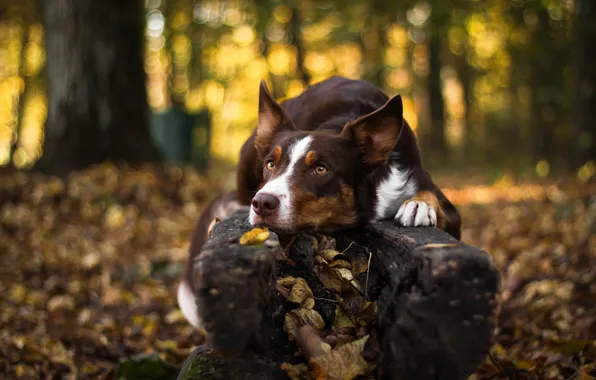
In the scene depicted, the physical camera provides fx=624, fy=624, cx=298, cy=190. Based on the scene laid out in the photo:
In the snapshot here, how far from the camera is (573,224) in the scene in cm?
695

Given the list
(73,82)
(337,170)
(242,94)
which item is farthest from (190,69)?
(337,170)

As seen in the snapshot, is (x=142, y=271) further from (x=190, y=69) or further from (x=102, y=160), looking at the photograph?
(x=190, y=69)

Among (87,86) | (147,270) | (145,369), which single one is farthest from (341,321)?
(87,86)

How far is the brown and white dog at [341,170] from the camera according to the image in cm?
301

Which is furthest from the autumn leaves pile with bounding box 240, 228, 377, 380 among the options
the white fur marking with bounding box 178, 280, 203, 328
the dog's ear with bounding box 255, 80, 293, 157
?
the white fur marking with bounding box 178, 280, 203, 328

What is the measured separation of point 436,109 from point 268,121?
19.2 m

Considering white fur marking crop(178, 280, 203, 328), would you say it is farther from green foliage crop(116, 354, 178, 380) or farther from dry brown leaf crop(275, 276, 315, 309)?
dry brown leaf crop(275, 276, 315, 309)

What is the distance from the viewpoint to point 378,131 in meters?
3.25

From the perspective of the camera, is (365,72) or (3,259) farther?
(365,72)

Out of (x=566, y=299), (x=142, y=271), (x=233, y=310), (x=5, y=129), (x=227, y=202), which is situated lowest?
(x=5, y=129)

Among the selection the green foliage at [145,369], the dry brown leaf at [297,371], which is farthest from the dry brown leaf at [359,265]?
the green foliage at [145,369]

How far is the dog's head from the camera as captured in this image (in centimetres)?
293

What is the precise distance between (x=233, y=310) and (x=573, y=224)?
19.0ft

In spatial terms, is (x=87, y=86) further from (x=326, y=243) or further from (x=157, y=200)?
(x=326, y=243)
